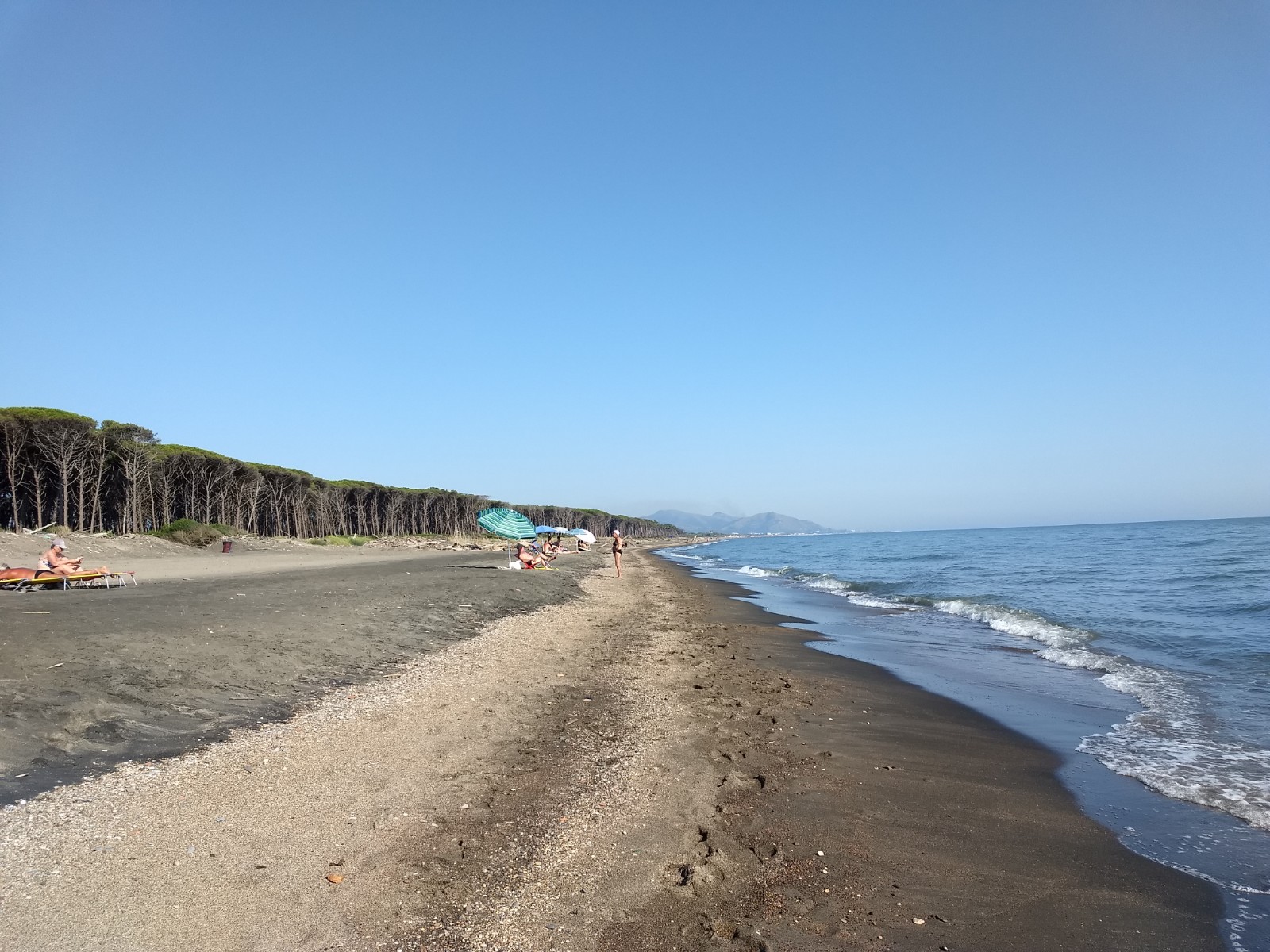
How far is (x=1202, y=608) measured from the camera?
18.1 meters

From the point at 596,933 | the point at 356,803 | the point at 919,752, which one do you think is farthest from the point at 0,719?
the point at 919,752

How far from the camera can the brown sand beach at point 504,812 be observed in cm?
367

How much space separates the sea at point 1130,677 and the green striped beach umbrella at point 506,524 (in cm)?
1006

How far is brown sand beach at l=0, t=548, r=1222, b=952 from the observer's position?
12.0 ft

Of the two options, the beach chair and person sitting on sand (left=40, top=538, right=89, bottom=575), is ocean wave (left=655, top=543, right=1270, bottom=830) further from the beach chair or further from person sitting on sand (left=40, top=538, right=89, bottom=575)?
person sitting on sand (left=40, top=538, right=89, bottom=575)

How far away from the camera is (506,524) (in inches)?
1101

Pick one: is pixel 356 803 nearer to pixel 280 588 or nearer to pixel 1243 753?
pixel 1243 753

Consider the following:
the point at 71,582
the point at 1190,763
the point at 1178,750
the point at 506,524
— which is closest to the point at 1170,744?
the point at 1178,750

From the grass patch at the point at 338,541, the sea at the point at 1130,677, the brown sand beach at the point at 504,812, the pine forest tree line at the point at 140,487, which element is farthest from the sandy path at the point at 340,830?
the grass patch at the point at 338,541

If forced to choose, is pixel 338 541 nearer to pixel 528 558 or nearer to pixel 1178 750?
pixel 528 558

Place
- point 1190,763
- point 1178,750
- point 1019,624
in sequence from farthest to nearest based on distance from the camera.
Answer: point 1019,624
point 1178,750
point 1190,763

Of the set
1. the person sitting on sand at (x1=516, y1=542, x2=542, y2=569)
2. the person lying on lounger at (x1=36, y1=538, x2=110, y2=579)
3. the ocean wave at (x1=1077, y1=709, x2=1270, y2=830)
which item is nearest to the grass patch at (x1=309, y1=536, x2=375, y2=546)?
the person sitting on sand at (x1=516, y1=542, x2=542, y2=569)

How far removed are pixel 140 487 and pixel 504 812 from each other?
150 ft

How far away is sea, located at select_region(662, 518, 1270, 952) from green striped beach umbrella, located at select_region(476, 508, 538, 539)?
1006cm
